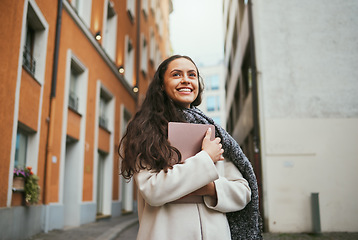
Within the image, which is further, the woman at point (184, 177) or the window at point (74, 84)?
the window at point (74, 84)

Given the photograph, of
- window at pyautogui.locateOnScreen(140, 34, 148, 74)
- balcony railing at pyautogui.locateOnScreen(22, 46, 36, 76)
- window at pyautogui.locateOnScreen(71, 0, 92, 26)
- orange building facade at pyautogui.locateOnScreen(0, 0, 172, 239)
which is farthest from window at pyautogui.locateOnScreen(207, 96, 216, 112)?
balcony railing at pyautogui.locateOnScreen(22, 46, 36, 76)

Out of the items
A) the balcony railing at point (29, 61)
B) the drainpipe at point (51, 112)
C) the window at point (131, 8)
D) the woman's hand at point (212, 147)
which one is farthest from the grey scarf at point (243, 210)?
the window at point (131, 8)

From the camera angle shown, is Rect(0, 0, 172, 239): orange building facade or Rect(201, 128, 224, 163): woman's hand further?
Rect(0, 0, 172, 239): orange building facade

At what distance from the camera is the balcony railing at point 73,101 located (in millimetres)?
10844

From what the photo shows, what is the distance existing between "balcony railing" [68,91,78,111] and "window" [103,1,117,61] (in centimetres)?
354

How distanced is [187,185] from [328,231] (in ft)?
28.2

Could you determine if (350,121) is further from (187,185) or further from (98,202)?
(187,185)

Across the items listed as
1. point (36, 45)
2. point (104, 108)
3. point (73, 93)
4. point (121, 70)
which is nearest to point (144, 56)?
point (121, 70)

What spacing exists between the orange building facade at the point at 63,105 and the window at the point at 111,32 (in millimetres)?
39

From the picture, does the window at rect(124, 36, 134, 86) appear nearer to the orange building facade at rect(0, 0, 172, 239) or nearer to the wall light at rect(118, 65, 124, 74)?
the orange building facade at rect(0, 0, 172, 239)

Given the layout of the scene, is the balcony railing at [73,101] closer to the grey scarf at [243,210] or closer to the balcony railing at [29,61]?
the balcony railing at [29,61]

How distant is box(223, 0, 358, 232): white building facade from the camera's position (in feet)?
30.7

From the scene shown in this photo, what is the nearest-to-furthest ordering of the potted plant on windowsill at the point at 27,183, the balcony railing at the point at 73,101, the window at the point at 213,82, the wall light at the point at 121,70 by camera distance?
1. the potted plant on windowsill at the point at 27,183
2. the balcony railing at the point at 73,101
3. the wall light at the point at 121,70
4. the window at the point at 213,82

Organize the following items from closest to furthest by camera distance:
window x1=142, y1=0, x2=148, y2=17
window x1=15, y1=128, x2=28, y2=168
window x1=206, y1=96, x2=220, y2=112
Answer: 1. window x1=15, y1=128, x2=28, y2=168
2. window x1=142, y1=0, x2=148, y2=17
3. window x1=206, y1=96, x2=220, y2=112
